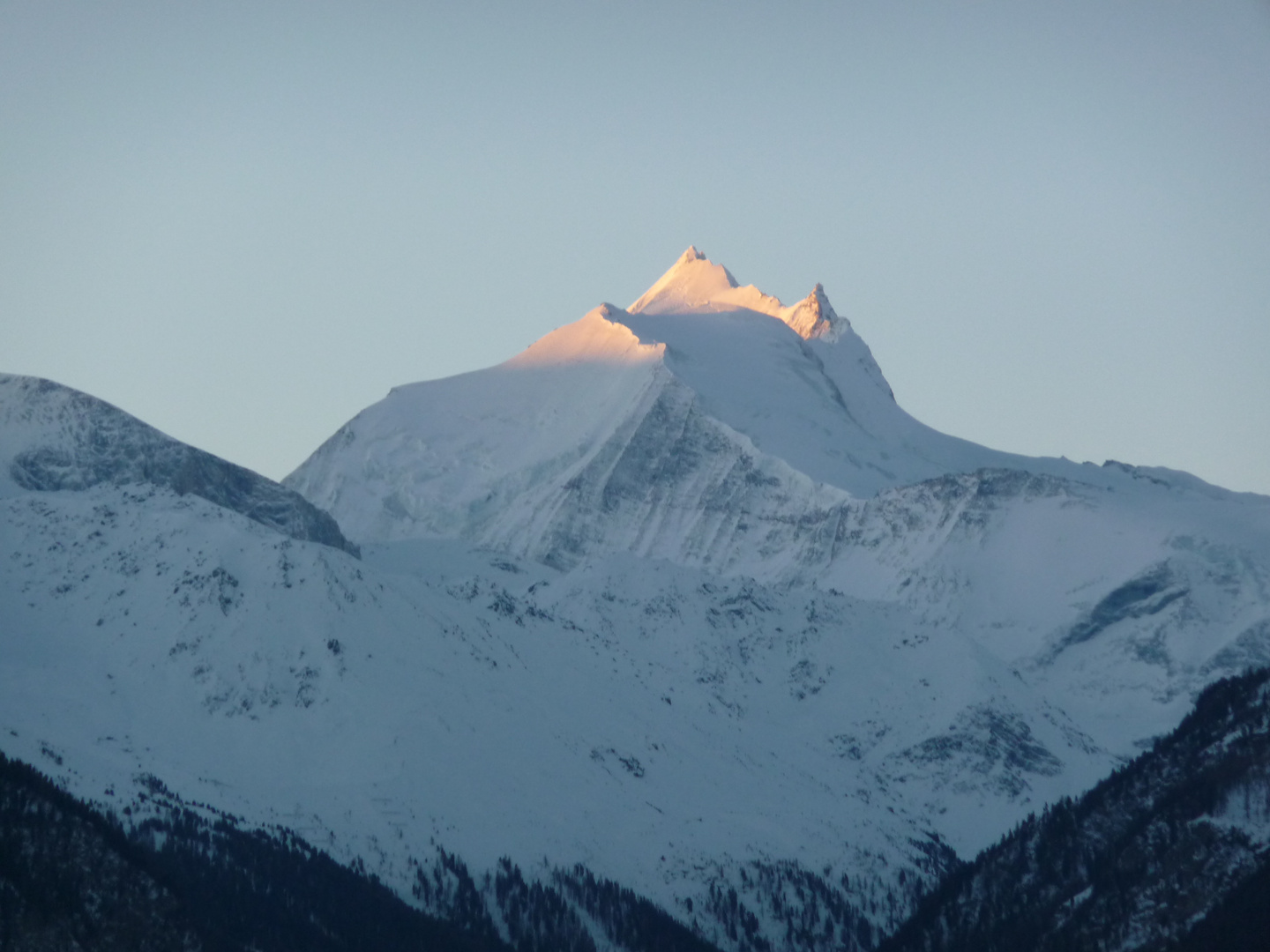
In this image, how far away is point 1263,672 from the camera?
6535 inches

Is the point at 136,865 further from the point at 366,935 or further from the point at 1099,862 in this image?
the point at 1099,862

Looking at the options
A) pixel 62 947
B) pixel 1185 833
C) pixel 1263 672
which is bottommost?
pixel 62 947

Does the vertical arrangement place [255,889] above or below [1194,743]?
below

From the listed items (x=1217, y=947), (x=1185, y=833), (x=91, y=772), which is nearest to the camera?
(x=1217, y=947)

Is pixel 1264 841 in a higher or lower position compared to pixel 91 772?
higher

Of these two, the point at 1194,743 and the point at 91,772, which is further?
the point at 91,772

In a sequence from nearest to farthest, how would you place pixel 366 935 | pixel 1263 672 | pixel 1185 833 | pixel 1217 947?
pixel 1217 947
pixel 1185 833
pixel 1263 672
pixel 366 935

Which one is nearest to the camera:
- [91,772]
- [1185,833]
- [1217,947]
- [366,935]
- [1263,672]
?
[1217,947]

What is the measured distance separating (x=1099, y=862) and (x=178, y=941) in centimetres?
6211

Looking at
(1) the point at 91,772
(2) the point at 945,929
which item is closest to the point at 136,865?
(1) the point at 91,772

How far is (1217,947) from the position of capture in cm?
14212

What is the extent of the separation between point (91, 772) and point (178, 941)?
39849 mm

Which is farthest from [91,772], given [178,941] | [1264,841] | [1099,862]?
[1264,841]

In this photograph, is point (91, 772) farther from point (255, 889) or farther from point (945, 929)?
point (945, 929)
